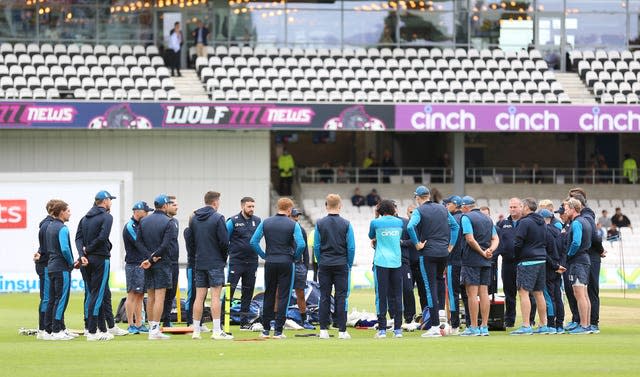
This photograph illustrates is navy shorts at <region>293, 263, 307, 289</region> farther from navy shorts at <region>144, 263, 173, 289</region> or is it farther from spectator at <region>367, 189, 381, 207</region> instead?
spectator at <region>367, 189, 381, 207</region>

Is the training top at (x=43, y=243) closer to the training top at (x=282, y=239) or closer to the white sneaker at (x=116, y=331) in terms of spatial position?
the white sneaker at (x=116, y=331)

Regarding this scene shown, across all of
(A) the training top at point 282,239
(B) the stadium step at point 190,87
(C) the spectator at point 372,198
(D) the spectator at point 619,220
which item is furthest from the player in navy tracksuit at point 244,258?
(D) the spectator at point 619,220

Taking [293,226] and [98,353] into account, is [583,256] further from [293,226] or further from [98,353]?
[98,353]

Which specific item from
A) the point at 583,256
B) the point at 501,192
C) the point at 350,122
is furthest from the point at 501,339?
the point at 501,192

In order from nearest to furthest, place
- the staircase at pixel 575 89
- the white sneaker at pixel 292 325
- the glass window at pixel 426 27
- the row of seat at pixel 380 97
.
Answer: the white sneaker at pixel 292 325, the row of seat at pixel 380 97, the staircase at pixel 575 89, the glass window at pixel 426 27

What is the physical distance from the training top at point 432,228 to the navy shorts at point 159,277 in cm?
320

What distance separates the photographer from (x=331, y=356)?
15266 mm

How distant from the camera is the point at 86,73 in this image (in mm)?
39250

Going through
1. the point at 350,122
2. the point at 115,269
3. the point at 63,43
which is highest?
the point at 63,43

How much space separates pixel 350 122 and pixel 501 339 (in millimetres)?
20243

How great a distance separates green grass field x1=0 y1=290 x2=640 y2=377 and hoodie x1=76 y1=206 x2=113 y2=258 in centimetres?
117

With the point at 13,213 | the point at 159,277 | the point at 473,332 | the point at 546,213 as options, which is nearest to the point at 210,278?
the point at 159,277

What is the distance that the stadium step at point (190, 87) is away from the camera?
38.8m

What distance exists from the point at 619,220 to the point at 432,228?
2140 centimetres
